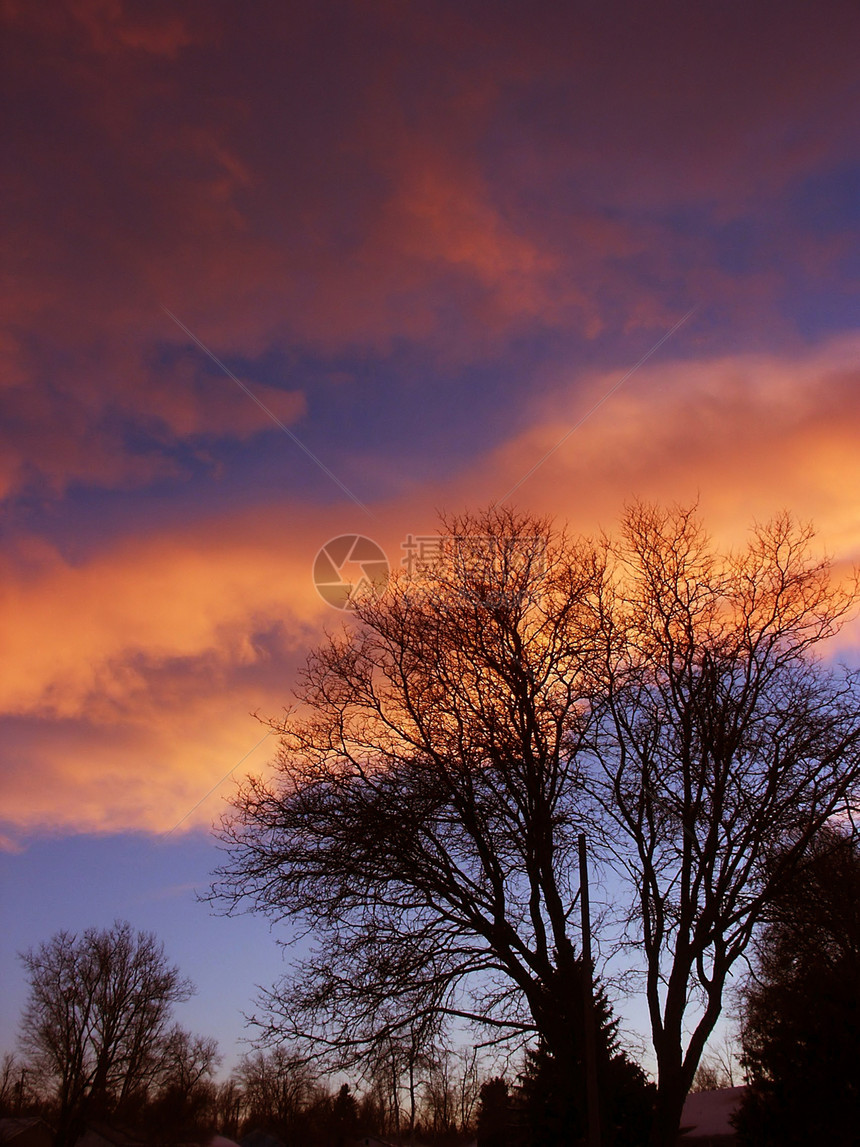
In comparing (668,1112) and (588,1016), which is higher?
(588,1016)

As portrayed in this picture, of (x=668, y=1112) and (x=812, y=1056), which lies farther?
(x=812, y=1056)

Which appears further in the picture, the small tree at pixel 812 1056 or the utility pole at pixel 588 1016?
the small tree at pixel 812 1056

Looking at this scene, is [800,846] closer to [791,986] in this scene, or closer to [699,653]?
[699,653]

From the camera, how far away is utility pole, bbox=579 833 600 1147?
12281mm

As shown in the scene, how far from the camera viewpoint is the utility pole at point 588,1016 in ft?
40.3

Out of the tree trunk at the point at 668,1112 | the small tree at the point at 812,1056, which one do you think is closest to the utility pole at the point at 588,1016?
the tree trunk at the point at 668,1112

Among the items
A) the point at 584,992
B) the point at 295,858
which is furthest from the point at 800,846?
the point at 295,858

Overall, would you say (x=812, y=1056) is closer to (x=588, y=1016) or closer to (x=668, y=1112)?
(x=668, y=1112)

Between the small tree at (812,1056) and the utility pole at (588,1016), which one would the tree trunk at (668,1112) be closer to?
the utility pole at (588,1016)

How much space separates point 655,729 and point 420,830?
429cm

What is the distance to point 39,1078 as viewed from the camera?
63.9 m

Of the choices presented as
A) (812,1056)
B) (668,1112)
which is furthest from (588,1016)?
(812,1056)

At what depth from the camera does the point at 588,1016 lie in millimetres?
12516

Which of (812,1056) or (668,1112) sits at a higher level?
(812,1056)
